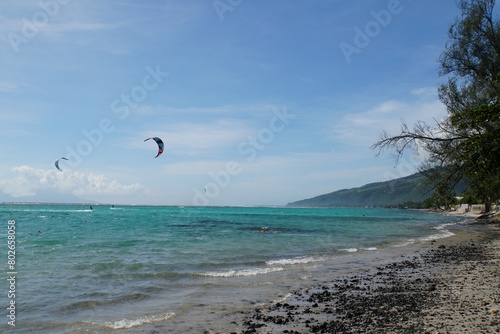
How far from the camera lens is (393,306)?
31.3 feet

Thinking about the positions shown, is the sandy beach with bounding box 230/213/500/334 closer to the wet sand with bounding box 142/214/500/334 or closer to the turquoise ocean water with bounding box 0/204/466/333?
the wet sand with bounding box 142/214/500/334

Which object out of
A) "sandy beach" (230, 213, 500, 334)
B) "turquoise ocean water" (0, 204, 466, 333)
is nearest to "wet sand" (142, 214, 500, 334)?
"sandy beach" (230, 213, 500, 334)

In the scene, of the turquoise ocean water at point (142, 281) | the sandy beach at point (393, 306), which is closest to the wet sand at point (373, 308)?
the sandy beach at point (393, 306)

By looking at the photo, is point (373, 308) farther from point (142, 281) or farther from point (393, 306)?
point (142, 281)

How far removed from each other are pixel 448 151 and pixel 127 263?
46.7 feet

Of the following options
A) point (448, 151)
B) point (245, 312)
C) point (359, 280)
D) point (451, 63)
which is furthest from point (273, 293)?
point (451, 63)

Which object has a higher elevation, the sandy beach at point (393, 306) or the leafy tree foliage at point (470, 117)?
the leafy tree foliage at point (470, 117)

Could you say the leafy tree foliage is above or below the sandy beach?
above

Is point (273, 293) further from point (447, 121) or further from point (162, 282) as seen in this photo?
point (447, 121)

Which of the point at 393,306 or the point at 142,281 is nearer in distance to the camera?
the point at 393,306

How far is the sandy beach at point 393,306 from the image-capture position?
7.82 meters

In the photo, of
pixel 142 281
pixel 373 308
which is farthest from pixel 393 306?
pixel 142 281

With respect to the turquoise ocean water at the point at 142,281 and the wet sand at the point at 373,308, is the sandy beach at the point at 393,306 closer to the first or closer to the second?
the wet sand at the point at 373,308

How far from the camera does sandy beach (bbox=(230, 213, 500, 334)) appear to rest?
7.82m
